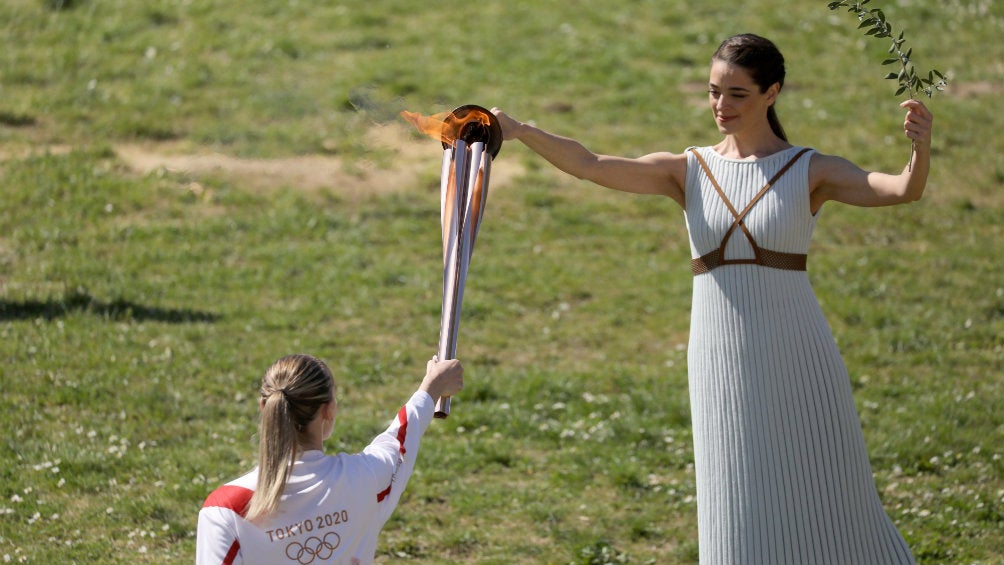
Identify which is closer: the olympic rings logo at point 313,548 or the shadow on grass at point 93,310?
the olympic rings logo at point 313,548

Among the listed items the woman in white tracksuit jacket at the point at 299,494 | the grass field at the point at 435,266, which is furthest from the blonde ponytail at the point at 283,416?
the grass field at the point at 435,266

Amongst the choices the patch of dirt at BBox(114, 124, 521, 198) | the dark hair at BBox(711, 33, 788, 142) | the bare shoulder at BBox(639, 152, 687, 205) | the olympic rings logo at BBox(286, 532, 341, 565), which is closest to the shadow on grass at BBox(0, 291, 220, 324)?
the patch of dirt at BBox(114, 124, 521, 198)

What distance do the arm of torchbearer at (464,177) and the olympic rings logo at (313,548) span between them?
1.02 meters

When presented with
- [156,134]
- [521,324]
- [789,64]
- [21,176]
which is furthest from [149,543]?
[789,64]

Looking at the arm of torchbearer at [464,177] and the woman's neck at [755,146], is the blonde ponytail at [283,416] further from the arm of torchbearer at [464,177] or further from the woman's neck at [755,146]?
the woman's neck at [755,146]

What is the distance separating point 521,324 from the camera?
959cm

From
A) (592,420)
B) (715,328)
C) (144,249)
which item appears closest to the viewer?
(715,328)

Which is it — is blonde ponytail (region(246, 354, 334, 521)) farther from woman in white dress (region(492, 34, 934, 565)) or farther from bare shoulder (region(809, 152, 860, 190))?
bare shoulder (region(809, 152, 860, 190))

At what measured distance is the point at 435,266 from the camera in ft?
35.0

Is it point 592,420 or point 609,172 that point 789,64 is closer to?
point 592,420

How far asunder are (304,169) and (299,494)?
30.2 feet

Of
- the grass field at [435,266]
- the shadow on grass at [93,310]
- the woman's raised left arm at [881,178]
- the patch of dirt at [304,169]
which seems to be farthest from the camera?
the patch of dirt at [304,169]

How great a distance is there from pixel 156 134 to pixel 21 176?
5.64 ft

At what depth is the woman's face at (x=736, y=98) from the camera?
4.35m
